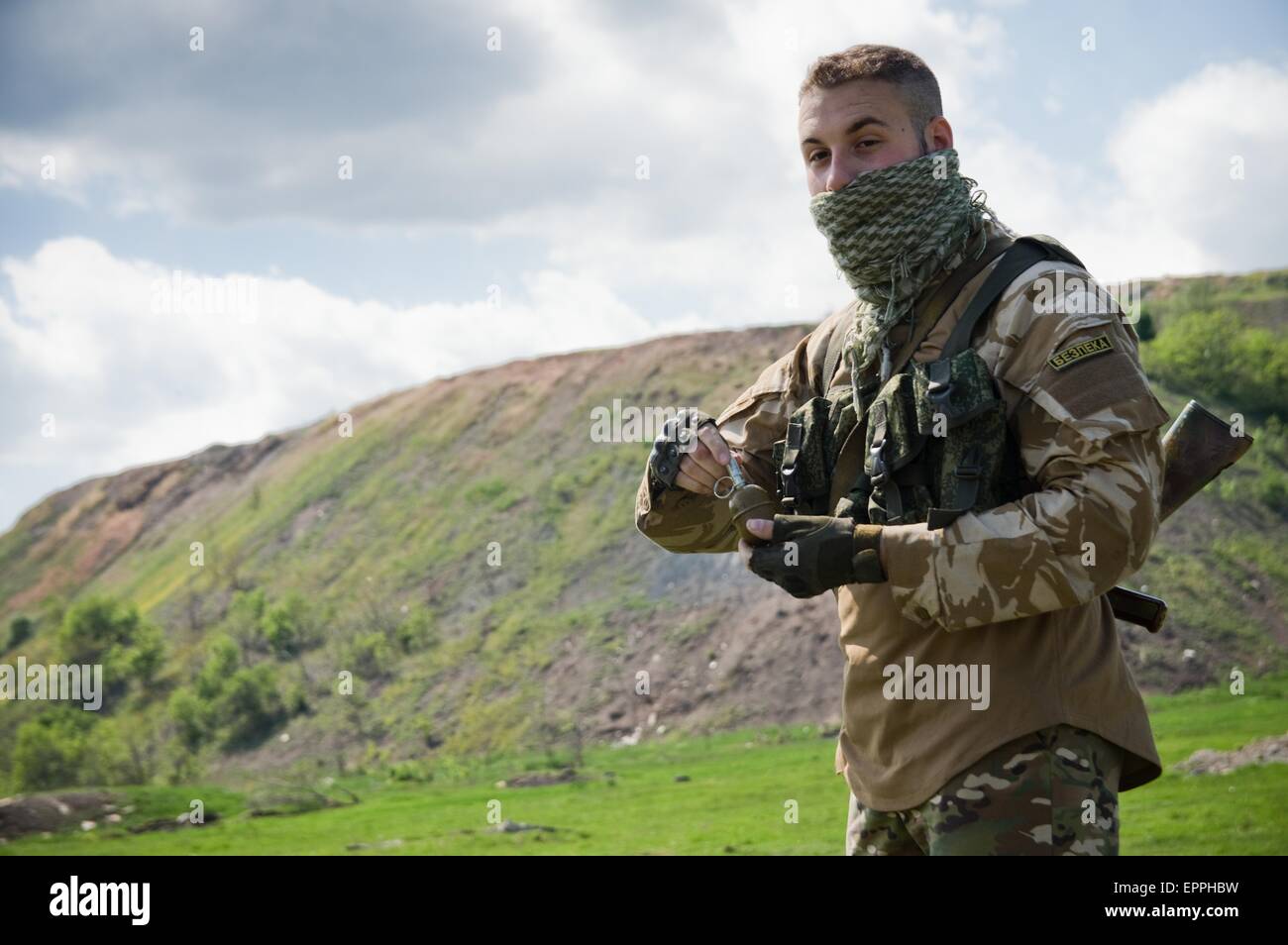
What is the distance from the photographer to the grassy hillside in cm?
2498

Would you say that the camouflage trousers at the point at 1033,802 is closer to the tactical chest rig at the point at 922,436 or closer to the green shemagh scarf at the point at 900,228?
the tactical chest rig at the point at 922,436

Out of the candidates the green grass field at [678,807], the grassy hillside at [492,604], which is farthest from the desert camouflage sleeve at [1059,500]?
the grassy hillside at [492,604]

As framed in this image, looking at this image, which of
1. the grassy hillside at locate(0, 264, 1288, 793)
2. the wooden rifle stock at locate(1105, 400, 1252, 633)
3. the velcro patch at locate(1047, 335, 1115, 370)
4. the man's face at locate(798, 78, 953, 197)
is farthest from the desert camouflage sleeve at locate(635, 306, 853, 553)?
the grassy hillside at locate(0, 264, 1288, 793)

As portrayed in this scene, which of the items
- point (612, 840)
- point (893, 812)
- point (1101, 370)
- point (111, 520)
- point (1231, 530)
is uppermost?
point (111, 520)

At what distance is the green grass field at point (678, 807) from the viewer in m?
12.9

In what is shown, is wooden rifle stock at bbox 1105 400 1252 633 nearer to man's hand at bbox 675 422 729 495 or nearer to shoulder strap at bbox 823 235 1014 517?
shoulder strap at bbox 823 235 1014 517

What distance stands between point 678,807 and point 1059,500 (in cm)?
1490

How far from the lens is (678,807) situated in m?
17.1

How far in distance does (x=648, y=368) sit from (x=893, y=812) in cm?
3704

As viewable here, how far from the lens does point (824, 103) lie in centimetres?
326

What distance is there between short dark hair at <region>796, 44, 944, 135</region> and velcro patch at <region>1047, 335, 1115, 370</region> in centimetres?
72
